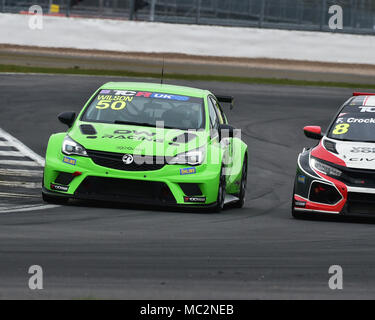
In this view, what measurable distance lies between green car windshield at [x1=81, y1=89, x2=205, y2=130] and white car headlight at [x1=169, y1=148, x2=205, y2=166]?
72 cm

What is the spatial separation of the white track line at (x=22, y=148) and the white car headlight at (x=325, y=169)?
4759mm

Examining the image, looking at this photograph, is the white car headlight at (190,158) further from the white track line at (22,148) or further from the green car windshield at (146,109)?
the white track line at (22,148)

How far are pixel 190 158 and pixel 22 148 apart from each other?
5474 millimetres

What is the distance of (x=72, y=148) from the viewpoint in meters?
10.9

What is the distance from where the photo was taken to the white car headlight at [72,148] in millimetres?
10812

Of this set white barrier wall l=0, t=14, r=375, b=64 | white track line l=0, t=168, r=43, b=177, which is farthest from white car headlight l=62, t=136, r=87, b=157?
white barrier wall l=0, t=14, r=375, b=64

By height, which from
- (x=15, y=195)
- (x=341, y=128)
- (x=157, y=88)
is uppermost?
(x=157, y=88)

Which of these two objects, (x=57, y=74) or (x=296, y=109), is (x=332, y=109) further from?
(x=57, y=74)

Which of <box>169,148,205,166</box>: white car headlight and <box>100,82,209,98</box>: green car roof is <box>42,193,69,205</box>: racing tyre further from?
<box>100,82,209,98</box>: green car roof

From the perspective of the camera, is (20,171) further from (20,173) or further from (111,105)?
(111,105)

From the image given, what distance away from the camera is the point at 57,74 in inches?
1032

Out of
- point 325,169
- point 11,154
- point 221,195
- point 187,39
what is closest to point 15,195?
point 221,195

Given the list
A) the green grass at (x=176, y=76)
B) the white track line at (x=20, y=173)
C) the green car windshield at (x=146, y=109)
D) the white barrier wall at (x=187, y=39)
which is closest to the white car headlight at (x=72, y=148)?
the green car windshield at (x=146, y=109)
